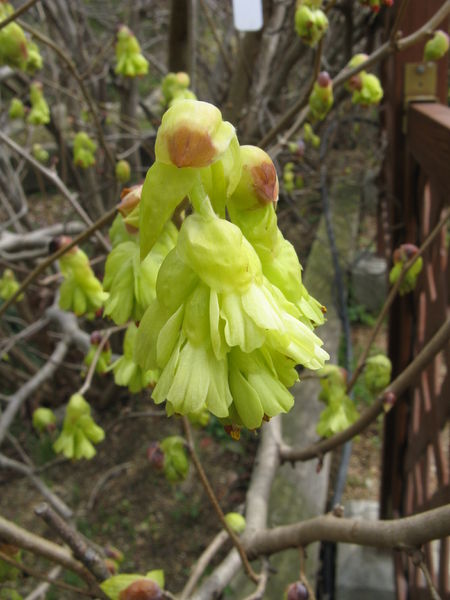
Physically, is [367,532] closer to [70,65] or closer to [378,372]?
[378,372]

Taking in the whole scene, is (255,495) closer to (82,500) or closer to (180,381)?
(180,381)

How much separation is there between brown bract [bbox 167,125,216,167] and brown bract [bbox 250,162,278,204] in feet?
0.21

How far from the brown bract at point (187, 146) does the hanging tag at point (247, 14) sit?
836 millimetres

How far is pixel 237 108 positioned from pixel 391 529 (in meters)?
2.35

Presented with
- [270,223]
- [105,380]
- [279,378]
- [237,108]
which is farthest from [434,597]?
[105,380]

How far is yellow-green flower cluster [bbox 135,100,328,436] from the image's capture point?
0.45 metres

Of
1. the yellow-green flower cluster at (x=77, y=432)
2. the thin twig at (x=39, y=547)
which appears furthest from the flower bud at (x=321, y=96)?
the thin twig at (x=39, y=547)

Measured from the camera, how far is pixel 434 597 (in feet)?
2.01

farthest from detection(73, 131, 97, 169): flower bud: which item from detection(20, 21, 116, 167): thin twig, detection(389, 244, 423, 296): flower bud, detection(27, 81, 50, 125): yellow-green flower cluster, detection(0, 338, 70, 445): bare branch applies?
detection(389, 244, 423, 296): flower bud

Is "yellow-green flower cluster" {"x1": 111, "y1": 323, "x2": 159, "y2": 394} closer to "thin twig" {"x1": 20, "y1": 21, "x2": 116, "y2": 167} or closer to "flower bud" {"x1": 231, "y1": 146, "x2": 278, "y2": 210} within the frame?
"flower bud" {"x1": 231, "y1": 146, "x2": 278, "y2": 210}

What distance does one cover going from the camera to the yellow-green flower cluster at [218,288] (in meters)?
0.45

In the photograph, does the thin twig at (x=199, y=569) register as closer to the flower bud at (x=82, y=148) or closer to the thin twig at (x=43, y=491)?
the thin twig at (x=43, y=491)

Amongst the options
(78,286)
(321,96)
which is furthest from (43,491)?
(321,96)

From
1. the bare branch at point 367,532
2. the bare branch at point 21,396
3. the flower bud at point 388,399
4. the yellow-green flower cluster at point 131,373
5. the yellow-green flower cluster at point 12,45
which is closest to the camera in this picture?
the bare branch at point 367,532
